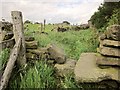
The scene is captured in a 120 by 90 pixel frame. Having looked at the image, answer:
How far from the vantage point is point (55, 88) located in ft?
27.6

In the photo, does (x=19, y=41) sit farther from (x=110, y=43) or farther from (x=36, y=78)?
(x=110, y=43)

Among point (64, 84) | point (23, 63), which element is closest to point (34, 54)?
point (23, 63)

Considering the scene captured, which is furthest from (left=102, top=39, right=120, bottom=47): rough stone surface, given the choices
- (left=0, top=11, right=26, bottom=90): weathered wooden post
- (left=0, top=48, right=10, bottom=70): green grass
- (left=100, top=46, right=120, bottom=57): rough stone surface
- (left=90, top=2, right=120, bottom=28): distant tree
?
(left=90, top=2, right=120, bottom=28): distant tree

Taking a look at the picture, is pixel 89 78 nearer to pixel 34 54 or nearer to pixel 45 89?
pixel 45 89

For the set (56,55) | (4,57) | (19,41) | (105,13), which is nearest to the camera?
(4,57)

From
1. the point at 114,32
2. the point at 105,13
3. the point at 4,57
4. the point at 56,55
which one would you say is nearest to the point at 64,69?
the point at 56,55

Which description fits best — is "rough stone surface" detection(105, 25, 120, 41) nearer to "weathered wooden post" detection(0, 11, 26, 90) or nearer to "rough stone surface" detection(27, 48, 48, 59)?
"rough stone surface" detection(27, 48, 48, 59)

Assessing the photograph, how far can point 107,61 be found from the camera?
7391 millimetres

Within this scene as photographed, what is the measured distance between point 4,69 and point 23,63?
0.72 m

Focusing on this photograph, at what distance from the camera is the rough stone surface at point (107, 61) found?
728 centimetres

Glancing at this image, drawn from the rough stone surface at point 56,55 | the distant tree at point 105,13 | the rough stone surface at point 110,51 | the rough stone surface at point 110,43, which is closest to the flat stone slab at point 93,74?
the rough stone surface at point 110,51

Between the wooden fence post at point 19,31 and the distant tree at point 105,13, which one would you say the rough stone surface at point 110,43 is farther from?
the distant tree at point 105,13

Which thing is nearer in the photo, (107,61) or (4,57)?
(107,61)

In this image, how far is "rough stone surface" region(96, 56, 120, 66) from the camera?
7.28 m
